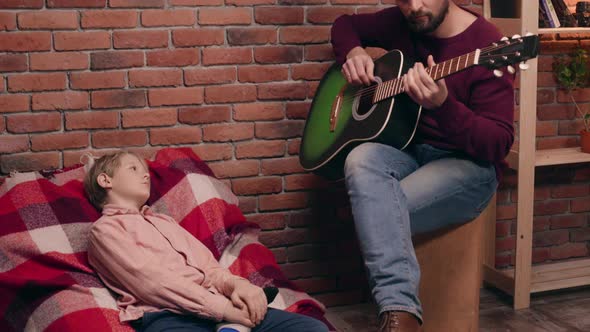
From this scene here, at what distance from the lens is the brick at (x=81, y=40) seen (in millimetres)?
2842

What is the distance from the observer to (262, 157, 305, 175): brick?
126 inches

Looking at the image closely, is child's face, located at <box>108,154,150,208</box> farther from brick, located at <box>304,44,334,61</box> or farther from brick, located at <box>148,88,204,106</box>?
brick, located at <box>304,44,334,61</box>

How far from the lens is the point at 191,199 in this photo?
2691 mm

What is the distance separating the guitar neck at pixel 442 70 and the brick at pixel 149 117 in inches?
33.9

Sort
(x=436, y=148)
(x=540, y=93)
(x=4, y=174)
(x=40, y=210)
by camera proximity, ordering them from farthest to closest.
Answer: (x=540, y=93) < (x=4, y=174) < (x=436, y=148) < (x=40, y=210)

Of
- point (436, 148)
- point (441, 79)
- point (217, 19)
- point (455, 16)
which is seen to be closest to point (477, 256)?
point (436, 148)

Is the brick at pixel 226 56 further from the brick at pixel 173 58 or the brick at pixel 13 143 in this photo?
the brick at pixel 13 143

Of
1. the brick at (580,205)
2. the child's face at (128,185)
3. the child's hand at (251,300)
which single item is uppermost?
the child's face at (128,185)

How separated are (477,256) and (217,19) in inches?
51.1

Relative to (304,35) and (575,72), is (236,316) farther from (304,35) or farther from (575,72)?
(575,72)

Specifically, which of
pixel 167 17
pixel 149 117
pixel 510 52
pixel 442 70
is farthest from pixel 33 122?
pixel 510 52

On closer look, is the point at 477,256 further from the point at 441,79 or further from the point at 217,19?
the point at 217,19

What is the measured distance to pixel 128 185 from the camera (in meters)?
2.40

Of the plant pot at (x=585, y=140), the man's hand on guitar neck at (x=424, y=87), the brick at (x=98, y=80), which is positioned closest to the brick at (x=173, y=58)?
the brick at (x=98, y=80)
